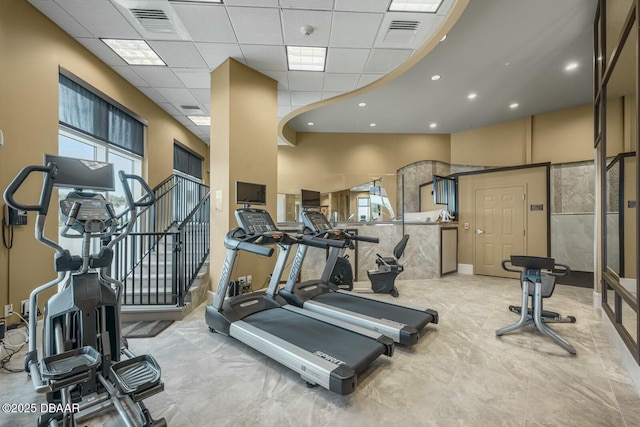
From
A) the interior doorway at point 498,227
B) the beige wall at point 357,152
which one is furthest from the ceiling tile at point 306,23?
the interior doorway at point 498,227

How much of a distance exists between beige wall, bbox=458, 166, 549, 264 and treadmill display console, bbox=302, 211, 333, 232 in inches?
175

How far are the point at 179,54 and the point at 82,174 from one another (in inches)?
118

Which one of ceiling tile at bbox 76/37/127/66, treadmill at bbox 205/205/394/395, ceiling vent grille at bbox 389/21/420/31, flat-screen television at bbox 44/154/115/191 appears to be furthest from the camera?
ceiling tile at bbox 76/37/127/66

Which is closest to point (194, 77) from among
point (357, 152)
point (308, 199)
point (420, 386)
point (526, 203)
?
point (308, 199)

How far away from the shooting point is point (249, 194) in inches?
138

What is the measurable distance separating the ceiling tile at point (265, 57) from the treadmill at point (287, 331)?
2346 millimetres

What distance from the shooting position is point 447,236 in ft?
21.3

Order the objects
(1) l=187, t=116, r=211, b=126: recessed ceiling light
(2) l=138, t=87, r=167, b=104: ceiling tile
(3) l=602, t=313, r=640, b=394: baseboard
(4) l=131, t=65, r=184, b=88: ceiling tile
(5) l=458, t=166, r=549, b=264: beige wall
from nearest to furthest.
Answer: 1. (3) l=602, t=313, r=640, b=394: baseboard
2. (4) l=131, t=65, r=184, b=88: ceiling tile
3. (2) l=138, t=87, r=167, b=104: ceiling tile
4. (5) l=458, t=166, r=549, b=264: beige wall
5. (1) l=187, t=116, r=211, b=126: recessed ceiling light

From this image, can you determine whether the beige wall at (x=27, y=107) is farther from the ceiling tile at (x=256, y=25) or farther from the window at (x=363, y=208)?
the window at (x=363, y=208)

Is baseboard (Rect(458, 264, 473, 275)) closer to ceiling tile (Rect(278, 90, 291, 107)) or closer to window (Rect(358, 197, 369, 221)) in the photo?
window (Rect(358, 197, 369, 221))

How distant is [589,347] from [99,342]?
4.39 metres

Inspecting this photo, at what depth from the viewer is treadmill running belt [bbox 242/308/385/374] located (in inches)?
89.3

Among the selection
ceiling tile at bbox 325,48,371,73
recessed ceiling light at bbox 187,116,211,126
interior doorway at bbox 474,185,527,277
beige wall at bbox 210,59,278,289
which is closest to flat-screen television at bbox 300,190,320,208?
beige wall at bbox 210,59,278,289

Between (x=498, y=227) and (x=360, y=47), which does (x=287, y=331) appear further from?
(x=498, y=227)
